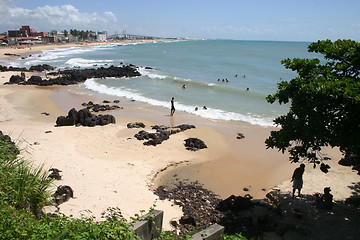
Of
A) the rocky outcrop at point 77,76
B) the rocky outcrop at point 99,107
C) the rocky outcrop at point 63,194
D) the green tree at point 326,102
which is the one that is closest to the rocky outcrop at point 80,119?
the rocky outcrop at point 99,107

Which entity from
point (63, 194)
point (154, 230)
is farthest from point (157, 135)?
point (154, 230)

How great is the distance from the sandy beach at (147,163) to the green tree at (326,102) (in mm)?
3356

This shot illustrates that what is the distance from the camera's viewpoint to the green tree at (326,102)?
7465 mm

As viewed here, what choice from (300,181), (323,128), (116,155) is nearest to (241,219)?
(300,181)

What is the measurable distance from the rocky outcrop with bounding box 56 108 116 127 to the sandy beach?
1.49 ft

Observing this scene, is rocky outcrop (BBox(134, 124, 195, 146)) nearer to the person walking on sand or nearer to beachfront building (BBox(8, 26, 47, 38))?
the person walking on sand

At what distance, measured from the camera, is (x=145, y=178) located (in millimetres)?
11461

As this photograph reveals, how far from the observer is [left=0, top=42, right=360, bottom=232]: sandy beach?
9843 mm

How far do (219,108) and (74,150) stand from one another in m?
13.7

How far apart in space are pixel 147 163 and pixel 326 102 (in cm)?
761

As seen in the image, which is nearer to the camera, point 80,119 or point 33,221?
point 33,221

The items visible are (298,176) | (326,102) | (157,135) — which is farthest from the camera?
(157,135)

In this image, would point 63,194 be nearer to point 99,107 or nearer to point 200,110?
point 99,107

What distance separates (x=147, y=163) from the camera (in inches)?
507
